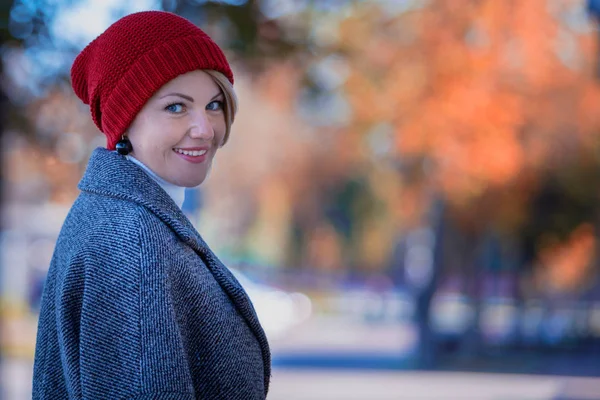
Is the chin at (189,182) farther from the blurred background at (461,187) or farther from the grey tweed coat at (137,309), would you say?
the blurred background at (461,187)

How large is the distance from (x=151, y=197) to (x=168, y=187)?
0.10 m

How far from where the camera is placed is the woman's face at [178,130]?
1476 mm

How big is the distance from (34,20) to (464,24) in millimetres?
8499

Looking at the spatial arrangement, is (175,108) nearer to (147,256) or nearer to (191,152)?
(191,152)

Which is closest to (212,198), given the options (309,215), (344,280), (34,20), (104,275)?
(309,215)

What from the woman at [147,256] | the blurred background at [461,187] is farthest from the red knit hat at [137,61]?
the blurred background at [461,187]

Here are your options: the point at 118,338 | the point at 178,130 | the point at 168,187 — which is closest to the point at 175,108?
the point at 178,130

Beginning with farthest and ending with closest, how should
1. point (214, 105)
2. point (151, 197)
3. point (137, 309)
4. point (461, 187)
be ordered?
point (461, 187), point (214, 105), point (151, 197), point (137, 309)

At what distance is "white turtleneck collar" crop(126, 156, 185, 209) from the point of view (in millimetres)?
1507

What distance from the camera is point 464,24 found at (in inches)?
420

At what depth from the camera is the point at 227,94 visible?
Result: 5.12ft

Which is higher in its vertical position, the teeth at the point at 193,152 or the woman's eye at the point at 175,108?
the woman's eye at the point at 175,108

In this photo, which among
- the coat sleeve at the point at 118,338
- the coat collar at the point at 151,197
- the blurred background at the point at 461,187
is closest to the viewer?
the coat sleeve at the point at 118,338

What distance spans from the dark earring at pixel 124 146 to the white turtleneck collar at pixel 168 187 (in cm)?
2
